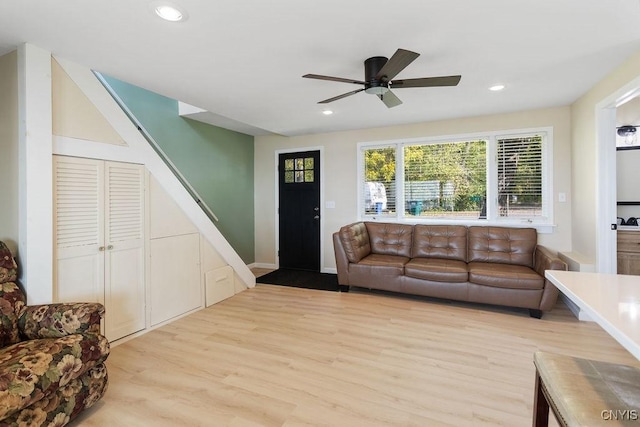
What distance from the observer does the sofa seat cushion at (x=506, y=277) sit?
125 inches

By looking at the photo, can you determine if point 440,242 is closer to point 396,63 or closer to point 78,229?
point 396,63

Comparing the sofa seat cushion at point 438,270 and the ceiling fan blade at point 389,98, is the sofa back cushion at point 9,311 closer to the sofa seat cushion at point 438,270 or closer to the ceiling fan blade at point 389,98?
the ceiling fan blade at point 389,98

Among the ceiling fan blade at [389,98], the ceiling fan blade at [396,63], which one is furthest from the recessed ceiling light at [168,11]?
the ceiling fan blade at [389,98]

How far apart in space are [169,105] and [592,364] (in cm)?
475

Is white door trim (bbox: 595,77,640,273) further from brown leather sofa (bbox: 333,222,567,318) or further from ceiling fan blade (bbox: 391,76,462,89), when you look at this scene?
ceiling fan blade (bbox: 391,76,462,89)

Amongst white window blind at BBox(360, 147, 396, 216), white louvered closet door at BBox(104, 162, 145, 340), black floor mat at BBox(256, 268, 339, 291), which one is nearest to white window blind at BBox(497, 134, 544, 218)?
white window blind at BBox(360, 147, 396, 216)

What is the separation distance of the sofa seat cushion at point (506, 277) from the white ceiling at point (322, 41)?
6.38 feet

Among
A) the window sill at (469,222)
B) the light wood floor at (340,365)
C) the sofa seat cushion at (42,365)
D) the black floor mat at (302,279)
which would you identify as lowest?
the light wood floor at (340,365)

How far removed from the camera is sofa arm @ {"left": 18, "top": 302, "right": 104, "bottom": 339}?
6.11 feet

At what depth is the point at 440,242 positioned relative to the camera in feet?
13.6

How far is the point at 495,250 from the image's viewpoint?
3857mm

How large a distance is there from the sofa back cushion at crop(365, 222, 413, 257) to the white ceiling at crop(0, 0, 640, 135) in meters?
1.93

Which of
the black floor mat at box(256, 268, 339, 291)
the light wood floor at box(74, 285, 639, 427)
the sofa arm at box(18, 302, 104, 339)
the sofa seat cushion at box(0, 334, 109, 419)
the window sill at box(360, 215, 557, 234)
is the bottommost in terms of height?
the light wood floor at box(74, 285, 639, 427)

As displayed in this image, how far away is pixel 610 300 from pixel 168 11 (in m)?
2.53
